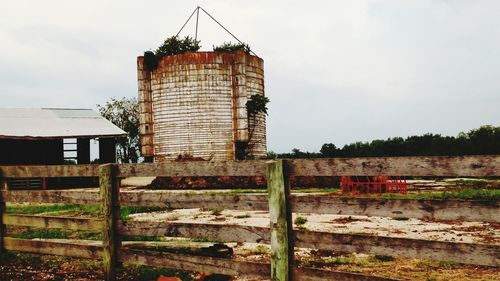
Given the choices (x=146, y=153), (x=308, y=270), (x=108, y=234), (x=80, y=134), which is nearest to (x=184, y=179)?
(x=146, y=153)

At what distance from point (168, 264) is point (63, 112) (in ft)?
109

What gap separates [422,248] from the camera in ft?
13.9

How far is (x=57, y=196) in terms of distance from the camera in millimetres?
7027

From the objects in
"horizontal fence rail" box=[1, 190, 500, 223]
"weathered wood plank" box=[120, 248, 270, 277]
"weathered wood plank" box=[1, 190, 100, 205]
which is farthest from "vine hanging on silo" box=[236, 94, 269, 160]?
"weathered wood plank" box=[120, 248, 270, 277]

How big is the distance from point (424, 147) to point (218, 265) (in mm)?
41854

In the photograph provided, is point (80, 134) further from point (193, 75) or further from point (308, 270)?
point (308, 270)

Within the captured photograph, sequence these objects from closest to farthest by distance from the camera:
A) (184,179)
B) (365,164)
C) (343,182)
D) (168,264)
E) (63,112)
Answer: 1. (365,164)
2. (168,264)
3. (343,182)
4. (184,179)
5. (63,112)

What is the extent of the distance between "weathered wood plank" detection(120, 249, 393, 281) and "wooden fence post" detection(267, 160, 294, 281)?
134mm

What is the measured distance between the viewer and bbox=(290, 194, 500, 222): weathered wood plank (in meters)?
4.03

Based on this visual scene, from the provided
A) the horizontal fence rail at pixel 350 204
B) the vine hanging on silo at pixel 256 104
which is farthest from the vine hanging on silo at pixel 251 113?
the horizontal fence rail at pixel 350 204

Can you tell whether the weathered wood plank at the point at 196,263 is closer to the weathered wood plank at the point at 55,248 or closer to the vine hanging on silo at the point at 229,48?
the weathered wood plank at the point at 55,248

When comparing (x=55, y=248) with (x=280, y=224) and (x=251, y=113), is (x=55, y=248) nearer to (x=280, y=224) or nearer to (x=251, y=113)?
(x=280, y=224)

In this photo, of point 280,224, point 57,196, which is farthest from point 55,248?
point 280,224

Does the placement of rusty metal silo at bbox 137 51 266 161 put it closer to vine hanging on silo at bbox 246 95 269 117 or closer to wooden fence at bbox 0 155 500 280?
vine hanging on silo at bbox 246 95 269 117
